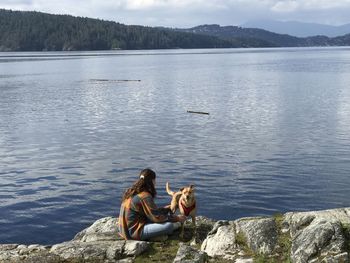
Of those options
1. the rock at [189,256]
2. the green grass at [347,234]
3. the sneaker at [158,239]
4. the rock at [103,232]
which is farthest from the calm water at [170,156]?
the green grass at [347,234]

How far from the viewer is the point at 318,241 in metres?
12.4

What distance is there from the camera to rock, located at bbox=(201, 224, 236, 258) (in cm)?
1355

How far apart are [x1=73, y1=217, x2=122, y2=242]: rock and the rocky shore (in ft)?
0.43

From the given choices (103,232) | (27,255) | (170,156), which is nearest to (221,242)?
(103,232)

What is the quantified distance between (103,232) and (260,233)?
582cm

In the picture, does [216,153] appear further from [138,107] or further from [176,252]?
[138,107]

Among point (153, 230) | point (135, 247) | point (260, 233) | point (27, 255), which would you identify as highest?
point (260, 233)

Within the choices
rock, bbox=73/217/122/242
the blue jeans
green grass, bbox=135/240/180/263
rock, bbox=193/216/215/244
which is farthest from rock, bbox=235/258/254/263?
rock, bbox=73/217/122/242

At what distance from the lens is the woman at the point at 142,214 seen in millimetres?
14508

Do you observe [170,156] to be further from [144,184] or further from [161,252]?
[161,252]

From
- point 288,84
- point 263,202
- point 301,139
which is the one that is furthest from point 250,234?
point 288,84

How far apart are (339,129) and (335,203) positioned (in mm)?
22699

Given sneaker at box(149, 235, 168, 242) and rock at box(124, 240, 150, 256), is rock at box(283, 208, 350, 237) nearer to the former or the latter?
sneaker at box(149, 235, 168, 242)

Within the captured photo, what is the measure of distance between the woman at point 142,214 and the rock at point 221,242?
137 centimetres
